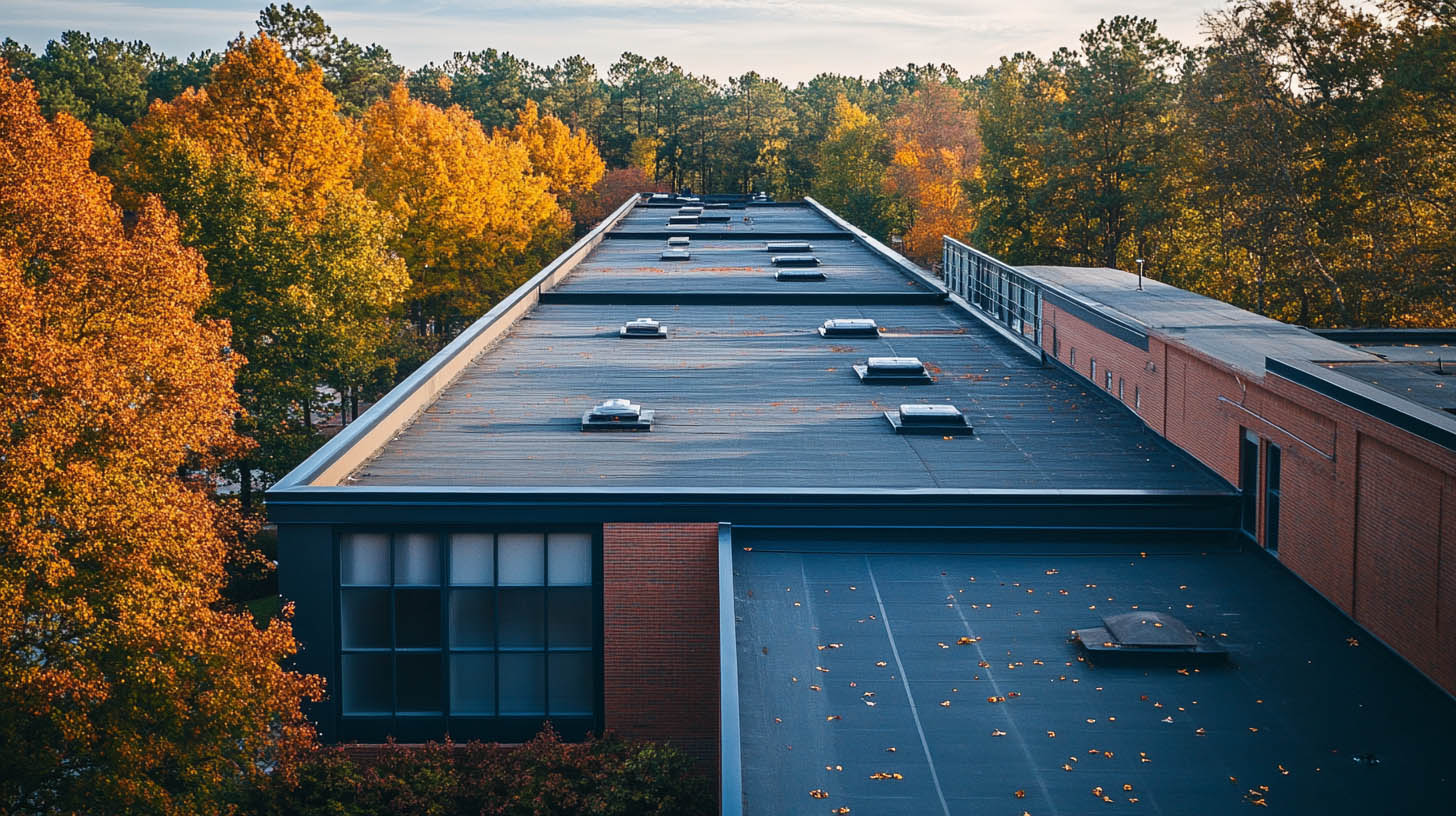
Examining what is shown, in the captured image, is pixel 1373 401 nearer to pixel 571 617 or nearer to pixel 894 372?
pixel 571 617

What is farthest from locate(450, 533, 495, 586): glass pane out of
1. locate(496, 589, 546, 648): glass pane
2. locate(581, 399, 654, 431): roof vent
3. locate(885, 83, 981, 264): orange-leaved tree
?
locate(885, 83, 981, 264): orange-leaved tree

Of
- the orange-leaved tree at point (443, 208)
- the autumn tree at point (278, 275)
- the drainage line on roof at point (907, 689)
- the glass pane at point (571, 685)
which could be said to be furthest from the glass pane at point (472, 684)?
the orange-leaved tree at point (443, 208)

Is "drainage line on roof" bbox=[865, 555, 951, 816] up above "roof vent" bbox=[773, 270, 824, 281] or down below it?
below

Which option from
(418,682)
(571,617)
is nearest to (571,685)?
(571,617)

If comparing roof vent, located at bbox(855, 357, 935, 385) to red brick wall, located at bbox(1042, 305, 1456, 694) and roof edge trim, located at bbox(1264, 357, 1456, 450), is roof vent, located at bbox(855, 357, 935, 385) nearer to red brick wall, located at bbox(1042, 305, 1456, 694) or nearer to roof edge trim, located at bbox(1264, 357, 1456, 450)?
red brick wall, located at bbox(1042, 305, 1456, 694)

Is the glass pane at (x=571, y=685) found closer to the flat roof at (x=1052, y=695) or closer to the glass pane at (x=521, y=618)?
the glass pane at (x=521, y=618)

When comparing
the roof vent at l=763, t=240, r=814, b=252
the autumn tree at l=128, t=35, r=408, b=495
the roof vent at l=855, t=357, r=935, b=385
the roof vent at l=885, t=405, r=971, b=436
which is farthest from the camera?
the roof vent at l=763, t=240, r=814, b=252

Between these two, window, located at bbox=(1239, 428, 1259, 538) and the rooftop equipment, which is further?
the rooftop equipment

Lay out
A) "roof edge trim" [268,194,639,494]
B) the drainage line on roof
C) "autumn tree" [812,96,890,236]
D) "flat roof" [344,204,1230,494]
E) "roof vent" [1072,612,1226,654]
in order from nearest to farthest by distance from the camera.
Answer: the drainage line on roof < "roof vent" [1072,612,1226,654] < "roof edge trim" [268,194,639,494] < "flat roof" [344,204,1230,494] < "autumn tree" [812,96,890,236]

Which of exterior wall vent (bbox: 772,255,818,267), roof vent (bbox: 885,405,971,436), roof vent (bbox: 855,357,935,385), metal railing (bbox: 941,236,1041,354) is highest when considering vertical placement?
exterior wall vent (bbox: 772,255,818,267)
